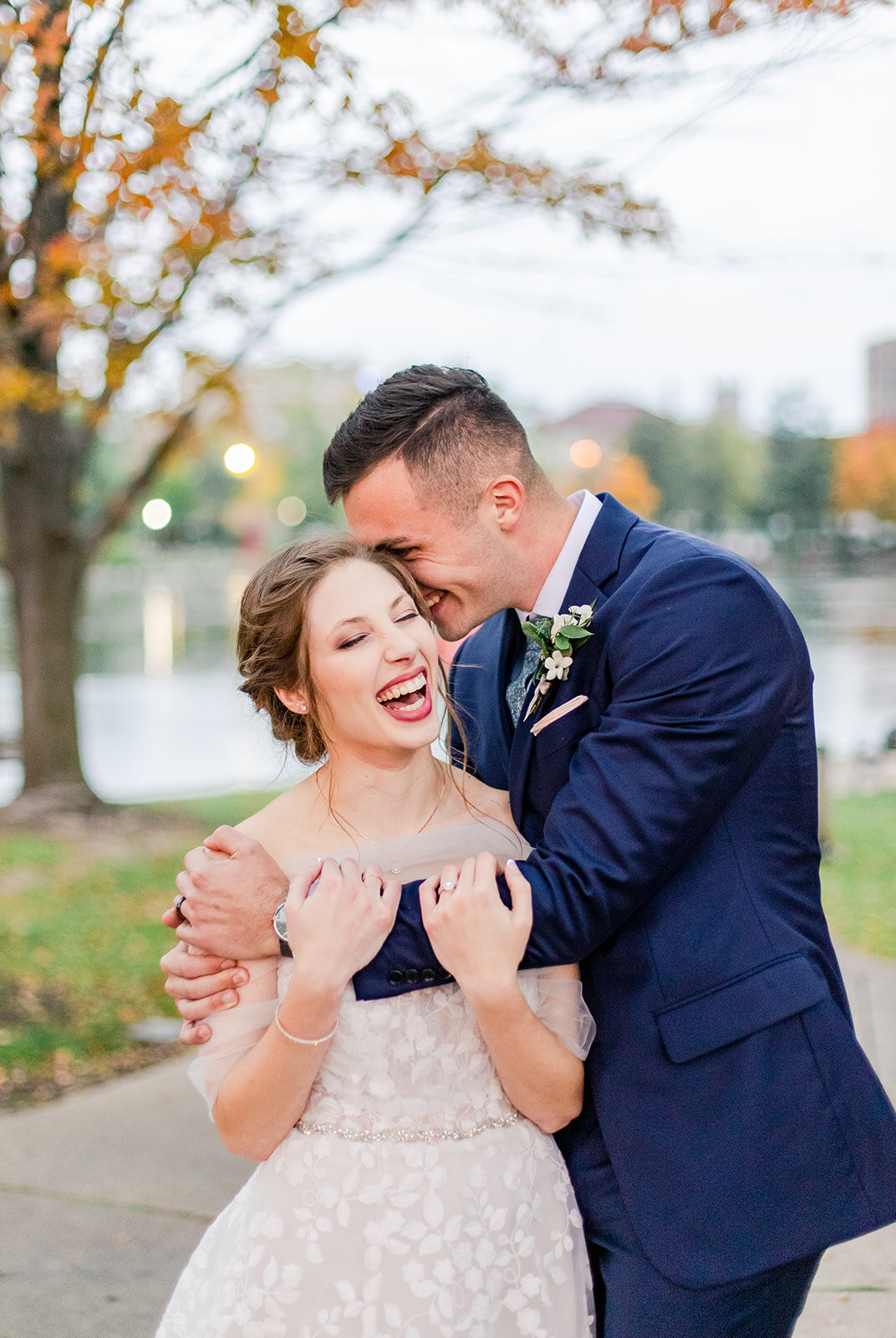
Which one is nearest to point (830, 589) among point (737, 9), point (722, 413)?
point (722, 413)

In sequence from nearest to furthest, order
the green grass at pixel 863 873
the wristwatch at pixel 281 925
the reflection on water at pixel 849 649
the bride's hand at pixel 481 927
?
1. the bride's hand at pixel 481 927
2. the wristwatch at pixel 281 925
3. the green grass at pixel 863 873
4. the reflection on water at pixel 849 649

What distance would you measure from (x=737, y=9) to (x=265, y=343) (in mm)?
3911

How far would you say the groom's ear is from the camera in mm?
2482

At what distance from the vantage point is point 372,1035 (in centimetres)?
221

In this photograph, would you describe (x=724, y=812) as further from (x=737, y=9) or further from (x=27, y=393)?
(x=27, y=393)

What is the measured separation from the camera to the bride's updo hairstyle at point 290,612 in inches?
94.0

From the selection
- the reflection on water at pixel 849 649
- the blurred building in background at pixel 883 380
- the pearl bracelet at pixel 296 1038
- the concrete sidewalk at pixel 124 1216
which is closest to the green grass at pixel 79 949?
the concrete sidewalk at pixel 124 1216

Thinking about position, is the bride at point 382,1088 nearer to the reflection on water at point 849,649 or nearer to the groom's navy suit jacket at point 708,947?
the groom's navy suit jacket at point 708,947

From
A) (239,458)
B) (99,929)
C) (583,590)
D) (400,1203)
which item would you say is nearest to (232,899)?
(400,1203)

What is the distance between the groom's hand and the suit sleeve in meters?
0.25

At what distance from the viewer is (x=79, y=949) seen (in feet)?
21.6

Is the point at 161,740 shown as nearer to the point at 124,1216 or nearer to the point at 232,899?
the point at 124,1216

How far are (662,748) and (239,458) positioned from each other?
7170mm

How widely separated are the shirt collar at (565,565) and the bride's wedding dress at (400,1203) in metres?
0.68
